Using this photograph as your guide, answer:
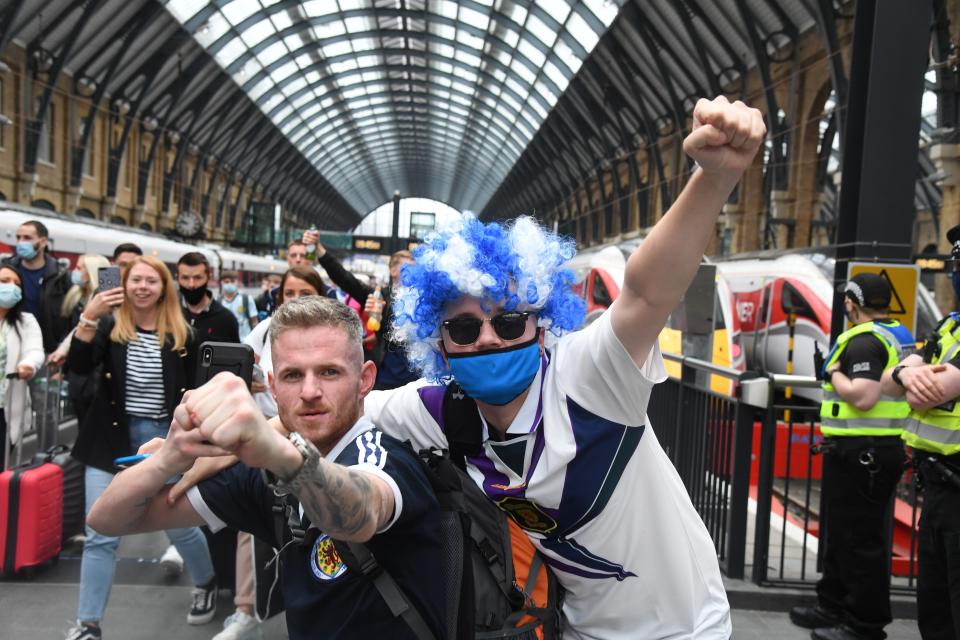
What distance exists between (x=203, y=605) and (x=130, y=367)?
1.30m

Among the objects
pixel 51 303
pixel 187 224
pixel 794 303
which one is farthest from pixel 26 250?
pixel 187 224

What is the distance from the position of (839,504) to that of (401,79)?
4291 centimetres

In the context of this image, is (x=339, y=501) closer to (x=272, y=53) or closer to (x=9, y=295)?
(x=9, y=295)

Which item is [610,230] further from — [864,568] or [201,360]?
[201,360]

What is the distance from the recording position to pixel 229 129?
130 feet

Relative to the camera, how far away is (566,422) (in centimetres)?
182

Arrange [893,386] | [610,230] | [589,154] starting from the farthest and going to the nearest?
1. [610,230]
2. [589,154]
3. [893,386]

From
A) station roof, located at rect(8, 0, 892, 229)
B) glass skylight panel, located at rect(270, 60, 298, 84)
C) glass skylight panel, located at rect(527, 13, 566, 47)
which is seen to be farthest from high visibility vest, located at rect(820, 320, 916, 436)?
glass skylight panel, located at rect(270, 60, 298, 84)

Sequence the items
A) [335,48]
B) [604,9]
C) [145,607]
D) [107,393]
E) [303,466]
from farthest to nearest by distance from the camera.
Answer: [335,48] < [604,9] < [145,607] < [107,393] < [303,466]

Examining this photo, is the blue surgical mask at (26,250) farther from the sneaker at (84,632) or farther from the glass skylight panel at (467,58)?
the glass skylight panel at (467,58)

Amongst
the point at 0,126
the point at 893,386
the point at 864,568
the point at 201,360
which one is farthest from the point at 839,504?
the point at 0,126

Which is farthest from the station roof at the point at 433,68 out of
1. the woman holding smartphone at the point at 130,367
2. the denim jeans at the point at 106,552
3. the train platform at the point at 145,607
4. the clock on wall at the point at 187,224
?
the denim jeans at the point at 106,552

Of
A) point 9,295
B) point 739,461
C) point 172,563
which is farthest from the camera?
point 9,295

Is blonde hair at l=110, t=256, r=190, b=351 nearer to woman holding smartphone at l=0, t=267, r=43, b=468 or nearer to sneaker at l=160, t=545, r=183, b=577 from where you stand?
woman holding smartphone at l=0, t=267, r=43, b=468
